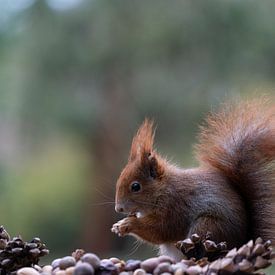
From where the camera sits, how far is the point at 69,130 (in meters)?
3.23

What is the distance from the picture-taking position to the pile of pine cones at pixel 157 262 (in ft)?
2.35

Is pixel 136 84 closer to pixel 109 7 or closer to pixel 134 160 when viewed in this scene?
pixel 109 7

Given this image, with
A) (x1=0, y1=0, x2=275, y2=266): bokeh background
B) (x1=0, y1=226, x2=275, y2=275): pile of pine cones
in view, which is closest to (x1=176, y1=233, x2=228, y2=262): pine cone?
(x1=0, y1=226, x2=275, y2=275): pile of pine cones

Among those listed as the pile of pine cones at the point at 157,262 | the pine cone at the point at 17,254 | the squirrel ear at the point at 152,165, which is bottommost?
the pile of pine cones at the point at 157,262

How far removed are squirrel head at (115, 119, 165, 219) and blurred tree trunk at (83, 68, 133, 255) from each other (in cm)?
201

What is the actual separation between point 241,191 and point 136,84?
82.7 inches

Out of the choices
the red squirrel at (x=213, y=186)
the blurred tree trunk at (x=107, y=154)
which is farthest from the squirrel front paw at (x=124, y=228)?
the blurred tree trunk at (x=107, y=154)

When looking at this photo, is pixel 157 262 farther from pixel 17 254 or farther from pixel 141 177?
pixel 141 177

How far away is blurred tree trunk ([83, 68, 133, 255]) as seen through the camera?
3.23 metres

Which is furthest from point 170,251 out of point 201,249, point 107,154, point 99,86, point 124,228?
point 107,154

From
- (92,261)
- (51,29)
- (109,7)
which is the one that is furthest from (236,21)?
(92,261)

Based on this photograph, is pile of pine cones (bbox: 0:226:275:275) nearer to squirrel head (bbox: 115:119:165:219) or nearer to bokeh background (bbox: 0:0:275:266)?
squirrel head (bbox: 115:119:165:219)

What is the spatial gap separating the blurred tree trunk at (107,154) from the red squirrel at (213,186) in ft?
6.63

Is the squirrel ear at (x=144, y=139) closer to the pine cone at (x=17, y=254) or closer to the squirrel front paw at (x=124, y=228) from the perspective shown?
the squirrel front paw at (x=124, y=228)
